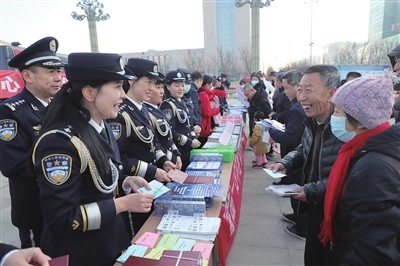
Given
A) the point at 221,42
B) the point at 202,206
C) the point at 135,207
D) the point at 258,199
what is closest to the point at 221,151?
the point at 202,206

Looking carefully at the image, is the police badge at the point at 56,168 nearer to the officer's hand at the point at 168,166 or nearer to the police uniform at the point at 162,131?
the officer's hand at the point at 168,166

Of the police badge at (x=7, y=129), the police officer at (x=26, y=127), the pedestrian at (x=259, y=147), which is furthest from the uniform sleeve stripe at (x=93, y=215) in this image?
the pedestrian at (x=259, y=147)

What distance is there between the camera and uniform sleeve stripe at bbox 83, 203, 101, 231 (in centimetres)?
128

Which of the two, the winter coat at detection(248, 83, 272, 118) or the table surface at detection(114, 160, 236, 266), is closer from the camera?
the table surface at detection(114, 160, 236, 266)

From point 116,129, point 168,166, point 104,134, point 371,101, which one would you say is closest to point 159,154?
point 168,166

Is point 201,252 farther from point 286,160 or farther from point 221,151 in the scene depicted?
point 221,151

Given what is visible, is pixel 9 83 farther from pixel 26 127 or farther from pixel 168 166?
pixel 168 166

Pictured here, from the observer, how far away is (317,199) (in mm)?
1753

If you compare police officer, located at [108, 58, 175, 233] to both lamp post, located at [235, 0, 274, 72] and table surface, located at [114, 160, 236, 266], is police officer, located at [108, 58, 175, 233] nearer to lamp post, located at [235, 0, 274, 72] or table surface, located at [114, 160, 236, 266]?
table surface, located at [114, 160, 236, 266]

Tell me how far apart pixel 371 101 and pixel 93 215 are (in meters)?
1.40

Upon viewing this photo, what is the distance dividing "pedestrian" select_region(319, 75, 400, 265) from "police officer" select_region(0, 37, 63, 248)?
188cm

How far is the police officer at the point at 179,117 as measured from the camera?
359 cm

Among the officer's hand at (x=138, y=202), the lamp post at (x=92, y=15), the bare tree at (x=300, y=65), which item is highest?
the lamp post at (x=92, y=15)

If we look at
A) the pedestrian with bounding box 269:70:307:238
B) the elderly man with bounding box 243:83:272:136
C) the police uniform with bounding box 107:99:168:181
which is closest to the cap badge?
the police uniform with bounding box 107:99:168:181
